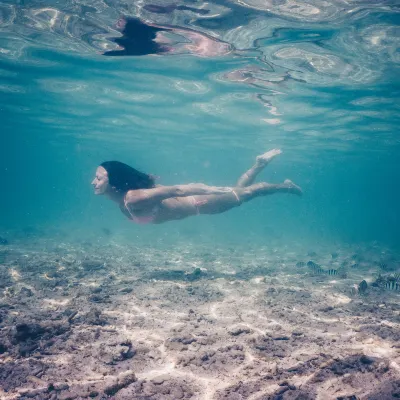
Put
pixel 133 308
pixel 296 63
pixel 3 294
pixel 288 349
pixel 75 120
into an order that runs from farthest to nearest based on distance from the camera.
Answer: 1. pixel 75 120
2. pixel 296 63
3. pixel 3 294
4. pixel 133 308
5. pixel 288 349

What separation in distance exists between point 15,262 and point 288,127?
87.4 feet

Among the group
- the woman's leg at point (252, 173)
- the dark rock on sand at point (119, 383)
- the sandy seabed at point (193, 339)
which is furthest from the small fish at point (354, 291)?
the dark rock on sand at point (119, 383)

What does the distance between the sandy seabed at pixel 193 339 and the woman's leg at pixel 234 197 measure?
3.04 m

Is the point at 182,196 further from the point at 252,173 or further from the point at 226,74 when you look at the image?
the point at 226,74

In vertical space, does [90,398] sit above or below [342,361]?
below

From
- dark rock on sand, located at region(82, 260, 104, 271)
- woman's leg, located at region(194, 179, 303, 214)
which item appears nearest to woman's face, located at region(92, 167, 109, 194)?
woman's leg, located at region(194, 179, 303, 214)

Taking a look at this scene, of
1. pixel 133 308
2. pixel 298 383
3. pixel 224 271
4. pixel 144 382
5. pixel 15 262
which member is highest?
pixel 298 383

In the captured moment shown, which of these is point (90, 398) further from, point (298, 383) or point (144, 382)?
point (298, 383)

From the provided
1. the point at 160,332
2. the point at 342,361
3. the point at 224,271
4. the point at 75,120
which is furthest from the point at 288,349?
the point at 75,120

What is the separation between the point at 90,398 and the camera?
404 centimetres

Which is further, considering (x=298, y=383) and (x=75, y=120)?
(x=75, y=120)

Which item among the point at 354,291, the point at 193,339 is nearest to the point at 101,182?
the point at 193,339

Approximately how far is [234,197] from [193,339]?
769cm

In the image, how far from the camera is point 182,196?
11211 millimetres
